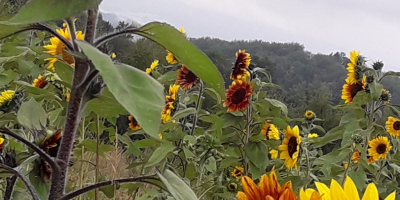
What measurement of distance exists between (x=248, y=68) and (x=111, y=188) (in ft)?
2.72

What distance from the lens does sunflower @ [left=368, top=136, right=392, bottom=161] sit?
1.39 m

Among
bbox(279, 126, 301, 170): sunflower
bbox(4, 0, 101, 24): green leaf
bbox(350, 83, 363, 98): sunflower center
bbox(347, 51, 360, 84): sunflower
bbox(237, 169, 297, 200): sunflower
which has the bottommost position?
bbox(279, 126, 301, 170): sunflower

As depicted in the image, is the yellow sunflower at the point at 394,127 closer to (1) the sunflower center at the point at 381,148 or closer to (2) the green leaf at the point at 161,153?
(1) the sunflower center at the point at 381,148

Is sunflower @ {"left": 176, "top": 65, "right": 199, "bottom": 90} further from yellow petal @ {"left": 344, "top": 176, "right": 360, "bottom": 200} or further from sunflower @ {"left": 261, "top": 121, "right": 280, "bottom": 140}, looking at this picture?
yellow petal @ {"left": 344, "top": 176, "right": 360, "bottom": 200}

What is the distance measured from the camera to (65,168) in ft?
1.28

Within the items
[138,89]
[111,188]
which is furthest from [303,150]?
[138,89]

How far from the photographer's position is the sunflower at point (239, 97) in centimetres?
124

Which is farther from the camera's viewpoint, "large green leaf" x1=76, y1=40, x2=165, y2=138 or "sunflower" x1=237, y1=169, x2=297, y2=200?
"sunflower" x1=237, y1=169, x2=297, y2=200

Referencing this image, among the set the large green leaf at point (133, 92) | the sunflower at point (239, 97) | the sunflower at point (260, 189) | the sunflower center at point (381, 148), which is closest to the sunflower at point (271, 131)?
the sunflower at point (239, 97)

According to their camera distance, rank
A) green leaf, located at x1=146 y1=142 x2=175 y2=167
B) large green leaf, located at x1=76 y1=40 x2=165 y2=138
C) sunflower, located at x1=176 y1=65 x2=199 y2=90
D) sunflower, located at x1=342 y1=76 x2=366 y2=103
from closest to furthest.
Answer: large green leaf, located at x1=76 y1=40 x2=165 y2=138
green leaf, located at x1=146 y1=142 x2=175 y2=167
sunflower, located at x1=176 y1=65 x2=199 y2=90
sunflower, located at x1=342 y1=76 x2=366 y2=103

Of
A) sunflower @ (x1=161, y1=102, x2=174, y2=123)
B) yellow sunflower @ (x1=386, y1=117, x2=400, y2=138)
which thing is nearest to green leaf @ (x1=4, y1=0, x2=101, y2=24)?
sunflower @ (x1=161, y1=102, x2=174, y2=123)

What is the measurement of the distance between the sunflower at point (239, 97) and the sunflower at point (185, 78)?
14cm

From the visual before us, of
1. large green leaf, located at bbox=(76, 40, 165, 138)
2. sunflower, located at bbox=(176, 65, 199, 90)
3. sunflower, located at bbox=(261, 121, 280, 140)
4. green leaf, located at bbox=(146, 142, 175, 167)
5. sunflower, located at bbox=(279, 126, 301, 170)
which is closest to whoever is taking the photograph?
large green leaf, located at bbox=(76, 40, 165, 138)

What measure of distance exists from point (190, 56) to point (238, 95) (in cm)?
95
